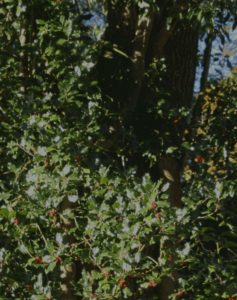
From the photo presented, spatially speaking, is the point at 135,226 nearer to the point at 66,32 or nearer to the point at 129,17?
the point at 66,32

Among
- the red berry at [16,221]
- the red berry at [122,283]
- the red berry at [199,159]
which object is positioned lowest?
the red berry at [122,283]

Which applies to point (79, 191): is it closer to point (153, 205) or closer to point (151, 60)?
point (153, 205)

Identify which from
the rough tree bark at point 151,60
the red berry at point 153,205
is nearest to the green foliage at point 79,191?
the red berry at point 153,205

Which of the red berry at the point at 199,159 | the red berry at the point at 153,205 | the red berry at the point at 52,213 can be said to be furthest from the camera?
the red berry at the point at 199,159

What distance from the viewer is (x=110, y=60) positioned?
5.24 m

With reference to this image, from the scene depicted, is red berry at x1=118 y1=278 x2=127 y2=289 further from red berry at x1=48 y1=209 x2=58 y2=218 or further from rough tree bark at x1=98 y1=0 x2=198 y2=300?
rough tree bark at x1=98 y1=0 x2=198 y2=300

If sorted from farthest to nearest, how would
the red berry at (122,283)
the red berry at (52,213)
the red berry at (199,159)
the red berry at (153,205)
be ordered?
1. the red berry at (199,159)
2. the red berry at (52,213)
3. the red berry at (153,205)
4. the red berry at (122,283)

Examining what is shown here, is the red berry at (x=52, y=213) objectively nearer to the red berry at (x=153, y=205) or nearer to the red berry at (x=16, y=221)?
the red berry at (x=16, y=221)

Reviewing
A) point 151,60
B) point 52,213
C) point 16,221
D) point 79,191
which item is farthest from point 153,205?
point 151,60

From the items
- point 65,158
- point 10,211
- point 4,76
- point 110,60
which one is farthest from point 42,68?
point 10,211

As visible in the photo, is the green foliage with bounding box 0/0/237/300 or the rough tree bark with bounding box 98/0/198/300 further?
the rough tree bark with bounding box 98/0/198/300

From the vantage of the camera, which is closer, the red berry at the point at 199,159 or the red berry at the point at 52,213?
the red berry at the point at 52,213

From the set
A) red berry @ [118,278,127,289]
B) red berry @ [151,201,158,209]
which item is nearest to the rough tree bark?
red berry @ [118,278,127,289]

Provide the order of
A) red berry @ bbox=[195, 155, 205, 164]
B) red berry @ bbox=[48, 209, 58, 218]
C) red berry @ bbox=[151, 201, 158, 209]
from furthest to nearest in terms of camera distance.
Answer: red berry @ bbox=[195, 155, 205, 164], red berry @ bbox=[48, 209, 58, 218], red berry @ bbox=[151, 201, 158, 209]
